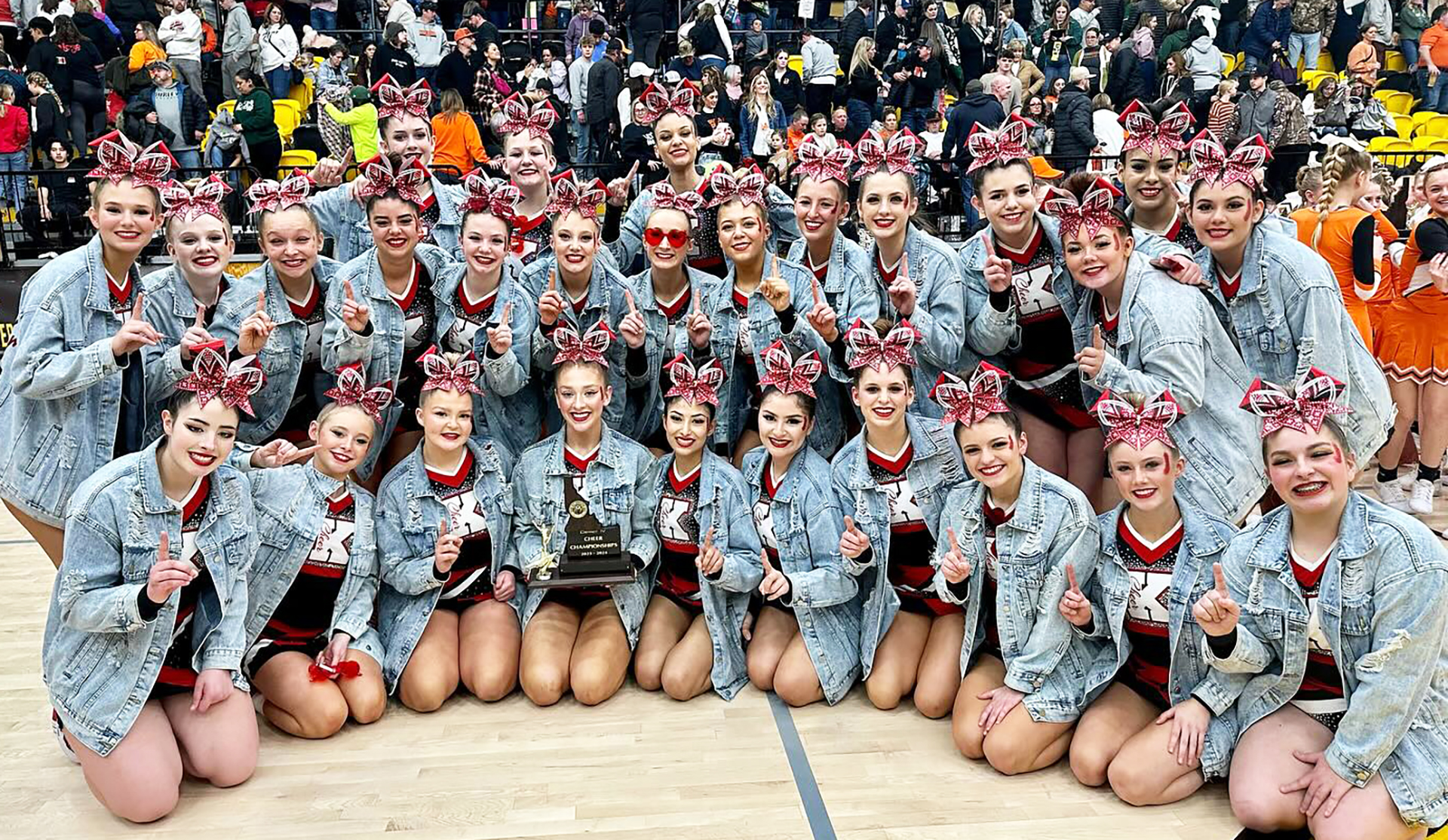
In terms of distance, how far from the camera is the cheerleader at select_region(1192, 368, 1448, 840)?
115 inches

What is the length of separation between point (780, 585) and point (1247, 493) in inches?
62.5

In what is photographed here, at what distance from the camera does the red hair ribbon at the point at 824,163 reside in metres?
4.51

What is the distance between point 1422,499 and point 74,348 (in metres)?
6.13

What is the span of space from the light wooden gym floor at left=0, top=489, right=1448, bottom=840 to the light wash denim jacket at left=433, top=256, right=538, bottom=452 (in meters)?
1.08

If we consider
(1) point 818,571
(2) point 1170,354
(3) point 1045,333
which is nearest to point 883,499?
(1) point 818,571

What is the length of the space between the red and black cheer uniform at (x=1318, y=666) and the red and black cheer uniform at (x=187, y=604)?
10.2 feet

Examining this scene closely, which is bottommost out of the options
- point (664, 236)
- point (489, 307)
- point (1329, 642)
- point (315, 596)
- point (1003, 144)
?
point (315, 596)

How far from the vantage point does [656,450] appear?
4828mm

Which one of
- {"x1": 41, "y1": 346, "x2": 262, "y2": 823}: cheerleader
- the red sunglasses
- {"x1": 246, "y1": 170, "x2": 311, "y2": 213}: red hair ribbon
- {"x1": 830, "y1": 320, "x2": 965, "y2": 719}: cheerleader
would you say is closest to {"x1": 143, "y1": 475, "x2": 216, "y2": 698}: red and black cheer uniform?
{"x1": 41, "y1": 346, "x2": 262, "y2": 823}: cheerleader

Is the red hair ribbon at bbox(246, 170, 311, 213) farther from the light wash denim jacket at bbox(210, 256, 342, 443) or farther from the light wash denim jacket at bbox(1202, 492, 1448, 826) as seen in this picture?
the light wash denim jacket at bbox(1202, 492, 1448, 826)

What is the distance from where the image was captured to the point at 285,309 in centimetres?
427

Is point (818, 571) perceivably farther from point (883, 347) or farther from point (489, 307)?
point (489, 307)

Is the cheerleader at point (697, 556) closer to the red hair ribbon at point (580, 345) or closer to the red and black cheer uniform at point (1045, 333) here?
the red hair ribbon at point (580, 345)

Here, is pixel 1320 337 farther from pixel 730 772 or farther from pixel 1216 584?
pixel 730 772
